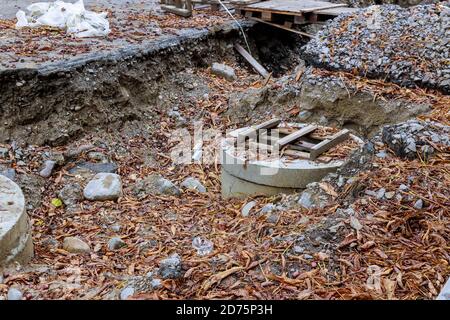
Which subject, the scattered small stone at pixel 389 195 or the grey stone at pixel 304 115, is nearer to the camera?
the scattered small stone at pixel 389 195

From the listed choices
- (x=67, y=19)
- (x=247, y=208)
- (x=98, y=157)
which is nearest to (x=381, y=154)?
(x=247, y=208)

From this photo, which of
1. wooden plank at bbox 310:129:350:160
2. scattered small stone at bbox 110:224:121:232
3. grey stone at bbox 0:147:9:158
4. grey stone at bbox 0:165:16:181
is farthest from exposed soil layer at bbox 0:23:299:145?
wooden plank at bbox 310:129:350:160

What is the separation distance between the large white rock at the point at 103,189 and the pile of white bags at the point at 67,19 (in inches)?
112

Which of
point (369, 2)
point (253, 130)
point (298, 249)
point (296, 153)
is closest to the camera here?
point (298, 249)

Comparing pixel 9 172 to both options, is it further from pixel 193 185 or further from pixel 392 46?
pixel 392 46

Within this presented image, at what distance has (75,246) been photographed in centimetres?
489

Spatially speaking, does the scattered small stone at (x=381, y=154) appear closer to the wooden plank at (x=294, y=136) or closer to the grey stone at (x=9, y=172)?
the wooden plank at (x=294, y=136)

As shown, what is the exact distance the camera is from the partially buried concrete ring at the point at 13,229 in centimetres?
417

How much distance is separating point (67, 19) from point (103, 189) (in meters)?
3.60

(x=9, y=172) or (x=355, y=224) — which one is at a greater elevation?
(x=355, y=224)

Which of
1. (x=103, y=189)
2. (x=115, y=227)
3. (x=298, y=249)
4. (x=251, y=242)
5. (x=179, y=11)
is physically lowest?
(x=115, y=227)

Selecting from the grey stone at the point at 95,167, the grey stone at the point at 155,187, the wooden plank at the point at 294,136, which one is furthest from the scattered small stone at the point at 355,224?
the grey stone at the point at 95,167

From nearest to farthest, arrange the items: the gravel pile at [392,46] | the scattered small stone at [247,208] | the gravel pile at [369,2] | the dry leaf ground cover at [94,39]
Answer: the scattered small stone at [247,208] → the gravel pile at [392,46] → the dry leaf ground cover at [94,39] → the gravel pile at [369,2]

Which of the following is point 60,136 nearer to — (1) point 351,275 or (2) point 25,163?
(2) point 25,163
